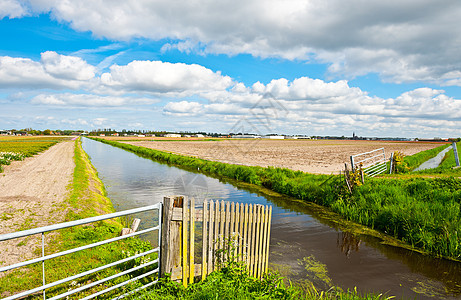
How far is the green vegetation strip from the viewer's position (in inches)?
354

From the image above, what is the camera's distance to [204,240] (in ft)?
18.4

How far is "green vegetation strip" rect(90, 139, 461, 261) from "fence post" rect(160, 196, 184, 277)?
8649 mm

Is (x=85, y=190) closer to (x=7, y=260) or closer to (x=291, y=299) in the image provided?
(x=7, y=260)

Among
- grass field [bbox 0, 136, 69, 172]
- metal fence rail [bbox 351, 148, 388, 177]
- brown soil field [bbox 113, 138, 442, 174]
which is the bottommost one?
grass field [bbox 0, 136, 69, 172]

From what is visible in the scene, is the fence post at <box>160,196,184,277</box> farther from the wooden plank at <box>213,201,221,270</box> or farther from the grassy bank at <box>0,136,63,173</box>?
the grassy bank at <box>0,136,63,173</box>

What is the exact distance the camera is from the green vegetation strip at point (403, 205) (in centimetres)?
898

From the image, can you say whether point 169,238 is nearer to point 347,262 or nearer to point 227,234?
point 227,234

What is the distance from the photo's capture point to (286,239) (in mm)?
10164

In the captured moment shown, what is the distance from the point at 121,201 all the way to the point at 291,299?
12.8 m

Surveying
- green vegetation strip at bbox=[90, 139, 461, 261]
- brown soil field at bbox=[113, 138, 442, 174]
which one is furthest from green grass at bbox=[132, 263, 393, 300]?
green vegetation strip at bbox=[90, 139, 461, 261]

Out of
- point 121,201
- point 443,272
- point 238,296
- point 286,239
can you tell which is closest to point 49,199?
point 121,201

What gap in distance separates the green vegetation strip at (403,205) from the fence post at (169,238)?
8649mm

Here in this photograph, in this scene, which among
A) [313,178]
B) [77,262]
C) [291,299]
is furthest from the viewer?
[313,178]

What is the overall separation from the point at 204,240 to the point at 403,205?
949 centimetres
